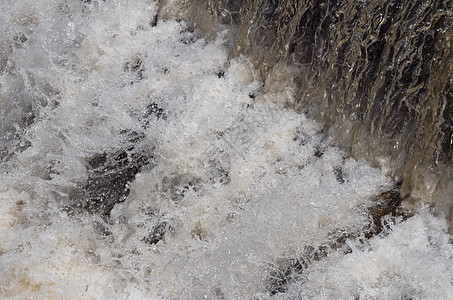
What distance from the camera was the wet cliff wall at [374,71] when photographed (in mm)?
2197

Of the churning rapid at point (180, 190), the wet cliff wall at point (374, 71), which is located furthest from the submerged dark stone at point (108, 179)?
the wet cliff wall at point (374, 71)

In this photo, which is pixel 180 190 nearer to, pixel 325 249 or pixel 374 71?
pixel 325 249

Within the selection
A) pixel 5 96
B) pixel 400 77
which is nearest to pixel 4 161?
pixel 5 96

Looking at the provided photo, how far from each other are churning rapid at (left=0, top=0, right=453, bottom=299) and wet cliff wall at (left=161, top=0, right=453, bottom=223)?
0.11 metres

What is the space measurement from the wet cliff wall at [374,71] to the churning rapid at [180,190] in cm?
11

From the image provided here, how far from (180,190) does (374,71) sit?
3.71ft

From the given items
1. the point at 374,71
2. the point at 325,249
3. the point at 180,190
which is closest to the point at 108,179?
the point at 180,190

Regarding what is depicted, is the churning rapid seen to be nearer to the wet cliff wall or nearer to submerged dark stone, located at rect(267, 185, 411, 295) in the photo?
submerged dark stone, located at rect(267, 185, 411, 295)

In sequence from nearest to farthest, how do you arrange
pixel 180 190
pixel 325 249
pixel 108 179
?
pixel 325 249 < pixel 180 190 < pixel 108 179

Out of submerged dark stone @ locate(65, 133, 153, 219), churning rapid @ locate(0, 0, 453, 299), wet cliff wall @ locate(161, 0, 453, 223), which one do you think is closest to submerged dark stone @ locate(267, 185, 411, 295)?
churning rapid @ locate(0, 0, 453, 299)

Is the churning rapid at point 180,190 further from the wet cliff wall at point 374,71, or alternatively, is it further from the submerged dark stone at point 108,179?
the wet cliff wall at point 374,71

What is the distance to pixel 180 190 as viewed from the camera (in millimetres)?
2703

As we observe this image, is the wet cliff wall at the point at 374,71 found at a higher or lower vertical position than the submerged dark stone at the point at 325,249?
higher

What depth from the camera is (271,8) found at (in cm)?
284
